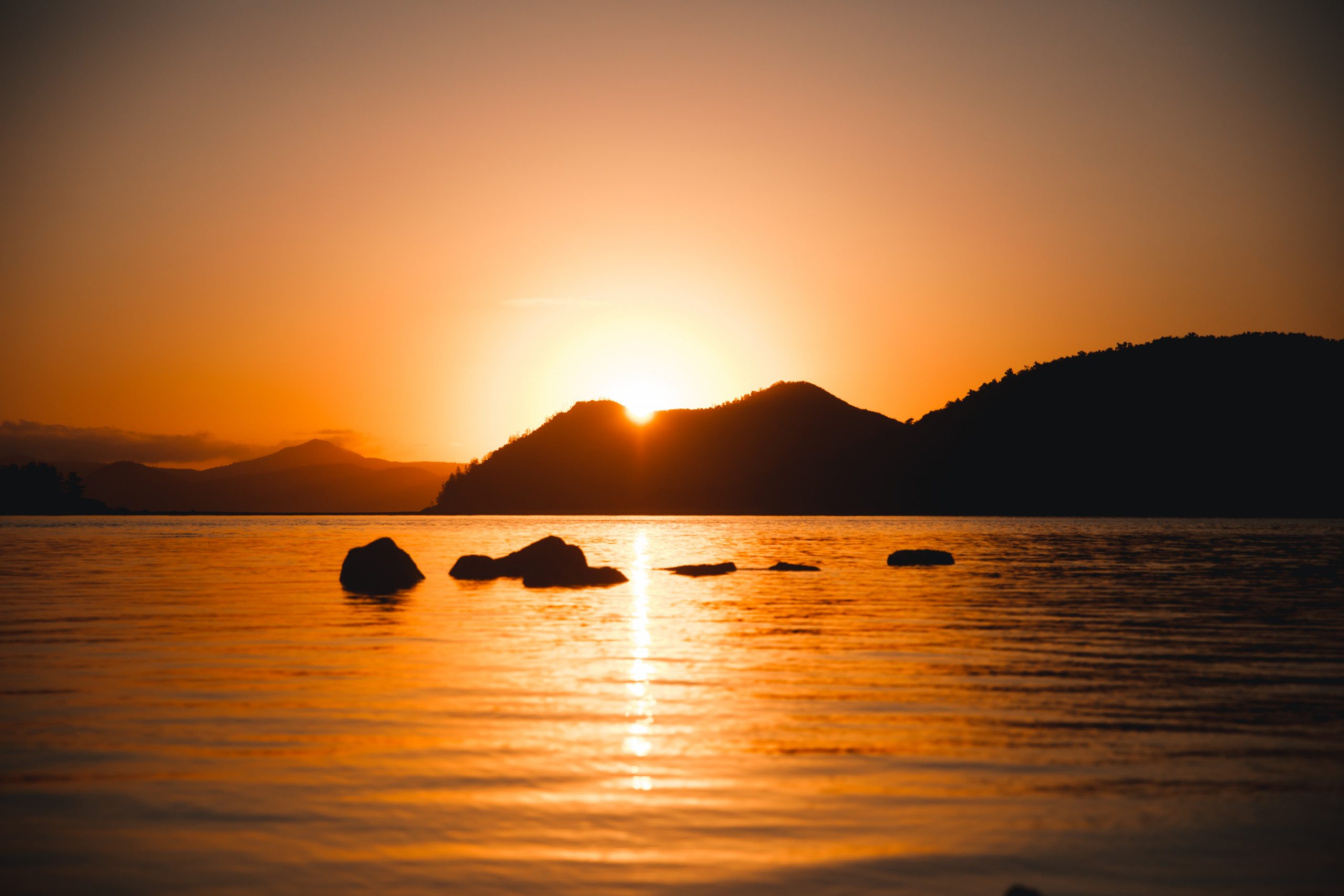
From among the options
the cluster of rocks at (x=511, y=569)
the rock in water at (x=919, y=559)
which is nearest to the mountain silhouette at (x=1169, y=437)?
the rock in water at (x=919, y=559)

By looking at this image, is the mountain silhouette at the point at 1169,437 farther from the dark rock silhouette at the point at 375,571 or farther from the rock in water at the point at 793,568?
the dark rock silhouette at the point at 375,571

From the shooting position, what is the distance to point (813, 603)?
25.5 m

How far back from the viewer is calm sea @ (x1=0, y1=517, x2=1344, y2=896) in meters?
6.73

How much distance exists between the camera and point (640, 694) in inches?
509

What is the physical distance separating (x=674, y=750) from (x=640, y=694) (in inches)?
125

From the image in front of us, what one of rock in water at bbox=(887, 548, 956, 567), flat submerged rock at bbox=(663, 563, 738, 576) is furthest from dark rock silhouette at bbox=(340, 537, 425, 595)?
rock in water at bbox=(887, 548, 956, 567)

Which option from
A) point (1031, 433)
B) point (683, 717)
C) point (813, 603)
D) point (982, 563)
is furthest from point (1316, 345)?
point (683, 717)

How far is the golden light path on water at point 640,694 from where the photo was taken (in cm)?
950

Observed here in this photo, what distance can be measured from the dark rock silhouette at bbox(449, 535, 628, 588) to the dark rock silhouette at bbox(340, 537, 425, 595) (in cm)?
334

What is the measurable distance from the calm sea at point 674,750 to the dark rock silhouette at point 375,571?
607 centimetres

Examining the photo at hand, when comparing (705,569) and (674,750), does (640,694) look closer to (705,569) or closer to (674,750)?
(674,750)

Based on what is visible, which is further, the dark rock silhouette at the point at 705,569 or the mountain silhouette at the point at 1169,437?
the mountain silhouette at the point at 1169,437

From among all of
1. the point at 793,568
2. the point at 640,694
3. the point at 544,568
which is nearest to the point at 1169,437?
the point at 793,568

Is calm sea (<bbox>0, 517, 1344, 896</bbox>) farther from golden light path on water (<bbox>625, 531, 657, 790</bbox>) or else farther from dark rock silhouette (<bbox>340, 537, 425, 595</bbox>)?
dark rock silhouette (<bbox>340, 537, 425, 595</bbox>)
